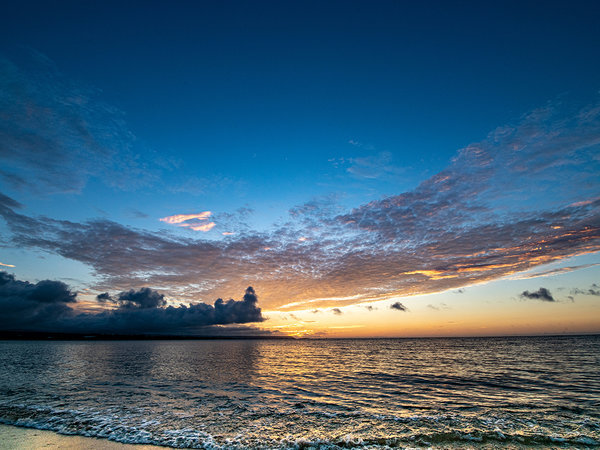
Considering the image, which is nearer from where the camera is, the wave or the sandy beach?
the sandy beach

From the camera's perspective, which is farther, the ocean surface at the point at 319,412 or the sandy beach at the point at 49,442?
the ocean surface at the point at 319,412

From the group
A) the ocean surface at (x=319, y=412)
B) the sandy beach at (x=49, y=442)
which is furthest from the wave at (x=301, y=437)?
the sandy beach at (x=49, y=442)

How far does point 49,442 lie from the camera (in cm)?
1505

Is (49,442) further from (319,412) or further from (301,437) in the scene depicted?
(319,412)

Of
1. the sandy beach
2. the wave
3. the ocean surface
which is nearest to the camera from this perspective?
the sandy beach

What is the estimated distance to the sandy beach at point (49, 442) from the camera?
1450cm

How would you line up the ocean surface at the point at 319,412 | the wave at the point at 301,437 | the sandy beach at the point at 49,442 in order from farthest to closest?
the ocean surface at the point at 319,412, the wave at the point at 301,437, the sandy beach at the point at 49,442

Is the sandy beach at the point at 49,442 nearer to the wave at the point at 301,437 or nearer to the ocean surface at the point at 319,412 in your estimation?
the wave at the point at 301,437

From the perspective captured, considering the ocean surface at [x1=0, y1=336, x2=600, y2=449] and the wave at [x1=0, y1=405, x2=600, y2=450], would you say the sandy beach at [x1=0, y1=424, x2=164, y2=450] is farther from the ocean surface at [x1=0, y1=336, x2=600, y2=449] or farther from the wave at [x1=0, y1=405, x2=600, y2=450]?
the ocean surface at [x1=0, y1=336, x2=600, y2=449]

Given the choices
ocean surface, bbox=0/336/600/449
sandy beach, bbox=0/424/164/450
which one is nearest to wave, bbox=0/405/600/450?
ocean surface, bbox=0/336/600/449

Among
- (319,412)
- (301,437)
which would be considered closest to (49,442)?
(301,437)

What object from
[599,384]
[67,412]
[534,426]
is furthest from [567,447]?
[67,412]

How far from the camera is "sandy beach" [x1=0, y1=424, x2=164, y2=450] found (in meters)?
14.5

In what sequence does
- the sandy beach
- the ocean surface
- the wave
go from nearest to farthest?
the sandy beach → the wave → the ocean surface
